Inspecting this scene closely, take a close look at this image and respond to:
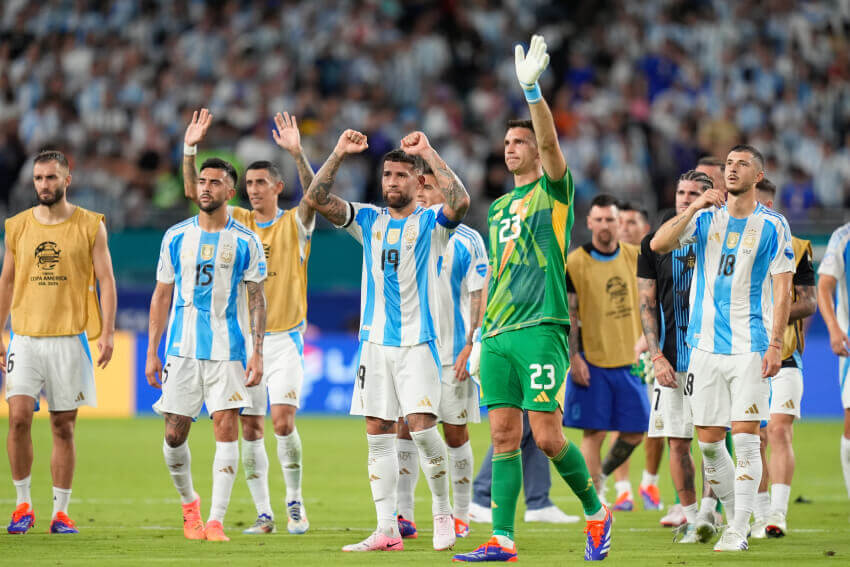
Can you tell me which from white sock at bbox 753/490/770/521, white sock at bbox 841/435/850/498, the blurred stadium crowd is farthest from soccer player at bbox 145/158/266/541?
the blurred stadium crowd

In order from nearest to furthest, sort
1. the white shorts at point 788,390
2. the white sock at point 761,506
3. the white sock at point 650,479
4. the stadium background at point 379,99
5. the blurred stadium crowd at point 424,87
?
1. the white sock at point 761,506
2. the white shorts at point 788,390
3. the white sock at point 650,479
4. the stadium background at point 379,99
5. the blurred stadium crowd at point 424,87

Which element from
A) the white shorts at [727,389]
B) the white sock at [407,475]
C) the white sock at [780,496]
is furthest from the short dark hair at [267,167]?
the white sock at [780,496]

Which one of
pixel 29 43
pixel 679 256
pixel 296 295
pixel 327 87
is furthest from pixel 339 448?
pixel 29 43

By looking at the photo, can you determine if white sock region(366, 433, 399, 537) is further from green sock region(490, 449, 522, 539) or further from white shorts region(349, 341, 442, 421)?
green sock region(490, 449, 522, 539)

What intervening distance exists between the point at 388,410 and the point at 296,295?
6.69 feet

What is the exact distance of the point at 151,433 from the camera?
60.5ft

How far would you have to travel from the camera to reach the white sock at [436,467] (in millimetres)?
8844

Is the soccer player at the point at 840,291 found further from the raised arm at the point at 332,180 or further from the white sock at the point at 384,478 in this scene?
the raised arm at the point at 332,180

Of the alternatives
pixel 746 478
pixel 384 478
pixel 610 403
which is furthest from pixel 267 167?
pixel 746 478

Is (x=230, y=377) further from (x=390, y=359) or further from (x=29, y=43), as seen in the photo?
(x=29, y=43)

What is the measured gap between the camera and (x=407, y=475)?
9688mm

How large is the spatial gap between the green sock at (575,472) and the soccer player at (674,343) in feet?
4.66

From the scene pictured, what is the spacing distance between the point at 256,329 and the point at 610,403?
3550 mm

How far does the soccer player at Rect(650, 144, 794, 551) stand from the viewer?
840cm
